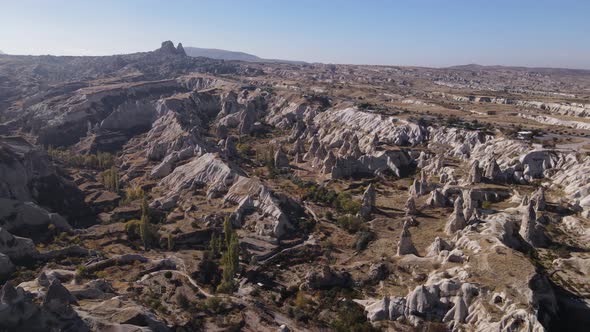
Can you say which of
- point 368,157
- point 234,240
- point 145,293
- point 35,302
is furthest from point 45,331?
point 368,157

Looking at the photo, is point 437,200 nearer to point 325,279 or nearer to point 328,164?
point 328,164

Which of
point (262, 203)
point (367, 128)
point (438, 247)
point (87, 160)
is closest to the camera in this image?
point (438, 247)

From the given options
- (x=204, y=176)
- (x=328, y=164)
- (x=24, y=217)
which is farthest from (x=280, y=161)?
(x=24, y=217)

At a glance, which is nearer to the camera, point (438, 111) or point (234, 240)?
point (234, 240)

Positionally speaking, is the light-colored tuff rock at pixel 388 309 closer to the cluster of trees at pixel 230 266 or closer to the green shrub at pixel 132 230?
the cluster of trees at pixel 230 266

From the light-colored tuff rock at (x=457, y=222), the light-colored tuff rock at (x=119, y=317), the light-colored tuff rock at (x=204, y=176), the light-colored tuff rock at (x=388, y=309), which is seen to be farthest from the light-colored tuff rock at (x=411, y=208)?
the light-colored tuff rock at (x=119, y=317)

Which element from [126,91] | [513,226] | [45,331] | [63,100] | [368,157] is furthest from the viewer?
[126,91]

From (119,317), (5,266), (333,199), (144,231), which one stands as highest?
(119,317)

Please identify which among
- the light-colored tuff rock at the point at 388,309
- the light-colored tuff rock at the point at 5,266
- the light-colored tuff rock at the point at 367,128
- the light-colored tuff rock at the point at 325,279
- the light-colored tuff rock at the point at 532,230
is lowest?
the light-colored tuff rock at the point at 325,279

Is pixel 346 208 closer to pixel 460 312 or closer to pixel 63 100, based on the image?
pixel 460 312
